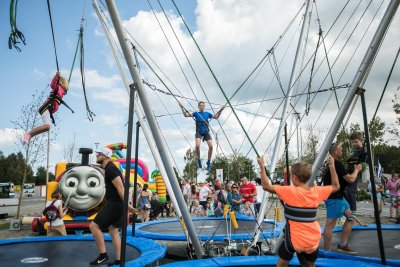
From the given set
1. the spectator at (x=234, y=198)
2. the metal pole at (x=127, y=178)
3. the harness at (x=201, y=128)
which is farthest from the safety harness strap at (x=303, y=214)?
the spectator at (x=234, y=198)

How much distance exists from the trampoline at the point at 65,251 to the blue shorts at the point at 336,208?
1918 millimetres

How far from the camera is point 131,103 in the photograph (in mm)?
2945

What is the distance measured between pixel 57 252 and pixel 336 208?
11.1ft

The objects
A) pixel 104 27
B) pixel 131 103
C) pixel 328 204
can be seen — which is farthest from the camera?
pixel 104 27

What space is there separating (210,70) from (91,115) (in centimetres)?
148

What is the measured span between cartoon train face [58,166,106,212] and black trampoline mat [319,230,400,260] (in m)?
5.25

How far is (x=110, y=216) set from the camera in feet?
11.0

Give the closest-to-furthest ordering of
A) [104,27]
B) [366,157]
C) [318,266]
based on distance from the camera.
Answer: [318,266] < [366,157] < [104,27]

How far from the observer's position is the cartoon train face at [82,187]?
7.75 m

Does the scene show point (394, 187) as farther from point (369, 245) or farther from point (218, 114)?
point (218, 114)

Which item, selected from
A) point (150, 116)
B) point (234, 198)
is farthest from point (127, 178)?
point (234, 198)

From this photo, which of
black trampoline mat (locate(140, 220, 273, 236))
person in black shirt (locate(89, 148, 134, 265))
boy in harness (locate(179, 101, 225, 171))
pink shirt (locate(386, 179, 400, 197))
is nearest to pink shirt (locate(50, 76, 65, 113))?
person in black shirt (locate(89, 148, 134, 265))

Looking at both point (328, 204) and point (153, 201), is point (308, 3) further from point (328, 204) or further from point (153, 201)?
point (153, 201)

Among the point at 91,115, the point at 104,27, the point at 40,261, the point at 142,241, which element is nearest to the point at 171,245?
the point at 142,241
